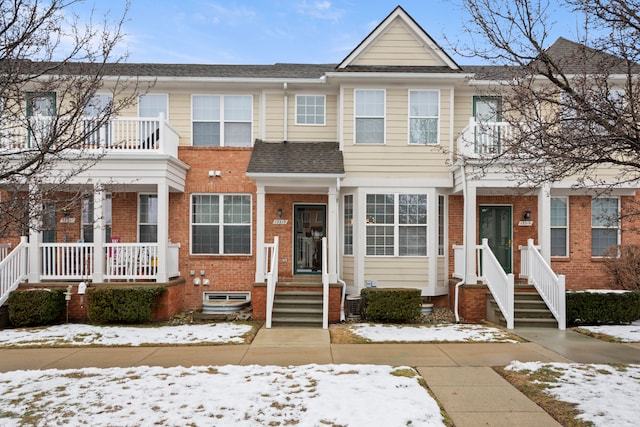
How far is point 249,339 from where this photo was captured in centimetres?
899

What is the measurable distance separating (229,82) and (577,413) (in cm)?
1103

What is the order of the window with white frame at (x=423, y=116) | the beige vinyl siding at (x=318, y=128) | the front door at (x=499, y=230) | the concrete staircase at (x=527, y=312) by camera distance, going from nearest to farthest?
the concrete staircase at (x=527, y=312), the window with white frame at (x=423, y=116), the beige vinyl siding at (x=318, y=128), the front door at (x=499, y=230)

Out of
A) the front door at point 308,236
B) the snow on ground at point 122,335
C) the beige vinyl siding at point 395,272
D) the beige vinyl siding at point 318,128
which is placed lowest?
the snow on ground at point 122,335

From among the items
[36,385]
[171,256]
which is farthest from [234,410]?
[171,256]

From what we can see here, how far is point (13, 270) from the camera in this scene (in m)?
11.0

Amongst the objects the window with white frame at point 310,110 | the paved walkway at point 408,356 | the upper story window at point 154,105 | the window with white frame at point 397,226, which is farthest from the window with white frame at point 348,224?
the upper story window at point 154,105

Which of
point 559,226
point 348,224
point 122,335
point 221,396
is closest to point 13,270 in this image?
point 122,335

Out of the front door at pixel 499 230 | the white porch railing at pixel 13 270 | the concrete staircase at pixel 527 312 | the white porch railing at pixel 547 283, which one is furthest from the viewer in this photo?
the front door at pixel 499 230

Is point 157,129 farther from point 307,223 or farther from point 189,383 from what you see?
point 189,383

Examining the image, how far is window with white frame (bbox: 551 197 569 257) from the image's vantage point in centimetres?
1342

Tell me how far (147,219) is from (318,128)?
562 centimetres

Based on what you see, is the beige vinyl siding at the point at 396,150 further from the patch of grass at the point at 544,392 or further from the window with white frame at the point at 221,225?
the patch of grass at the point at 544,392

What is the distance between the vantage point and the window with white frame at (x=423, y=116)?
41.1ft

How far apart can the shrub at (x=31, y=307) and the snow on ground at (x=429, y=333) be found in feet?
22.9
